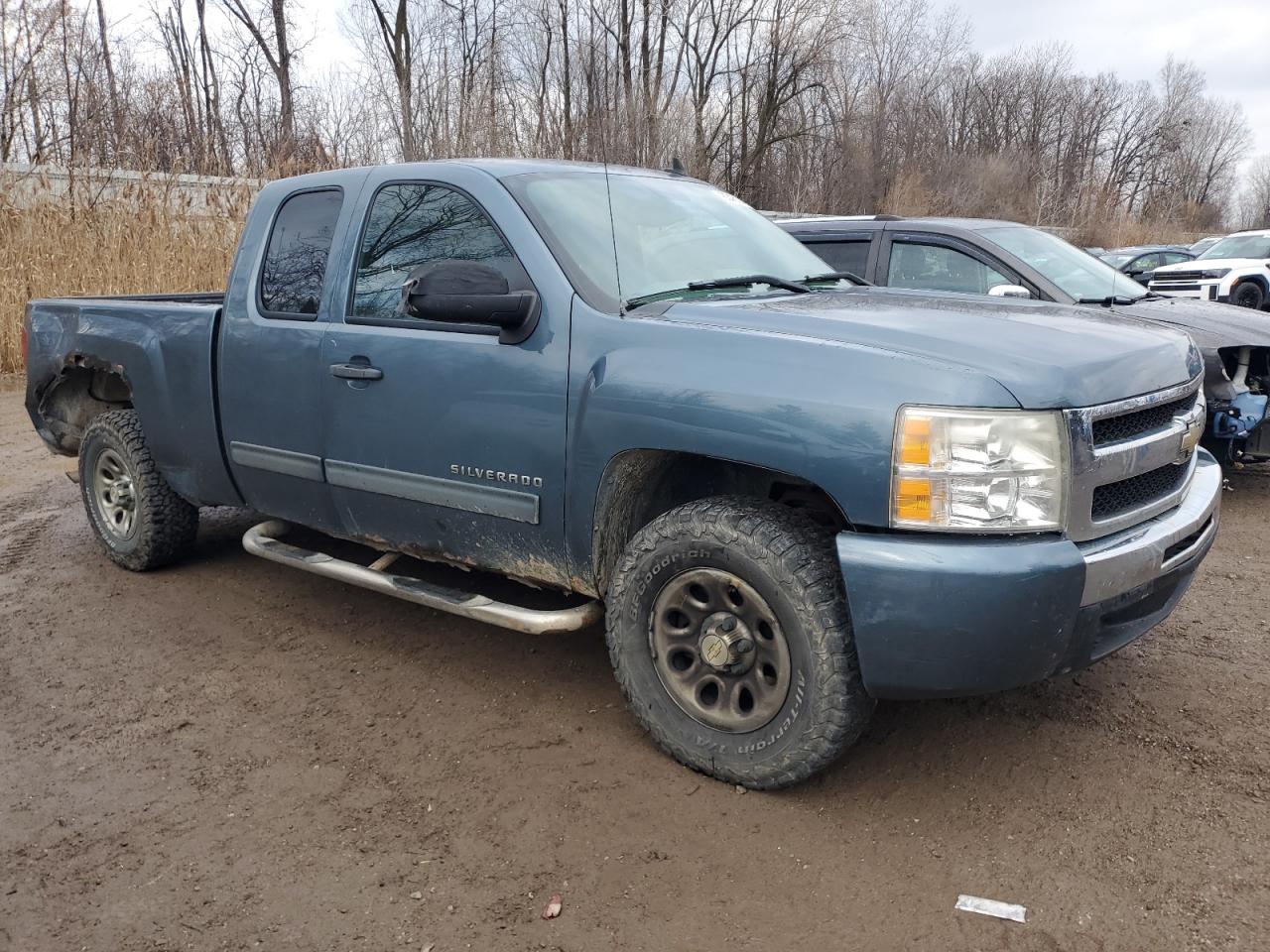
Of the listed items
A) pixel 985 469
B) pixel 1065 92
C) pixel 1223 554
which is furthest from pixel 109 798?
pixel 1065 92

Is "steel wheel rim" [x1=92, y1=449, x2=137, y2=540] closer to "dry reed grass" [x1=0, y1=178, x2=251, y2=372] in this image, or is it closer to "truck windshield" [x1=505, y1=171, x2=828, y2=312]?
"truck windshield" [x1=505, y1=171, x2=828, y2=312]

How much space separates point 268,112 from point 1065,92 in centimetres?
4008

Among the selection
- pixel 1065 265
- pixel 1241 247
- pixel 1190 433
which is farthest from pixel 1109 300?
pixel 1241 247

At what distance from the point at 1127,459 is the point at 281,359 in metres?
3.12

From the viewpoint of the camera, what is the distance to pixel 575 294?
329 cm

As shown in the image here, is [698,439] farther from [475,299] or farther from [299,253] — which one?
[299,253]

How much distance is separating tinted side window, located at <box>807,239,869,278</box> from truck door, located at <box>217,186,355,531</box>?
3660mm

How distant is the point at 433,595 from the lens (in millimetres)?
3703

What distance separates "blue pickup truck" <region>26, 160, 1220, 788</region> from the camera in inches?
103

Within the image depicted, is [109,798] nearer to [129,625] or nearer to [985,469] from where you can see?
[129,625]

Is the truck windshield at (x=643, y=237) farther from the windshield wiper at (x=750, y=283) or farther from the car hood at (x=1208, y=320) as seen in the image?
the car hood at (x=1208, y=320)

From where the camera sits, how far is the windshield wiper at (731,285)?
3.38m

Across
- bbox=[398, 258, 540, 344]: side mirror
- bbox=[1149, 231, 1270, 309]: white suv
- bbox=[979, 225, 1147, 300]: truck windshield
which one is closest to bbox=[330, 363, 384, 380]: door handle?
bbox=[398, 258, 540, 344]: side mirror

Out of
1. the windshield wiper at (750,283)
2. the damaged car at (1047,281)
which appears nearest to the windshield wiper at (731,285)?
the windshield wiper at (750,283)
